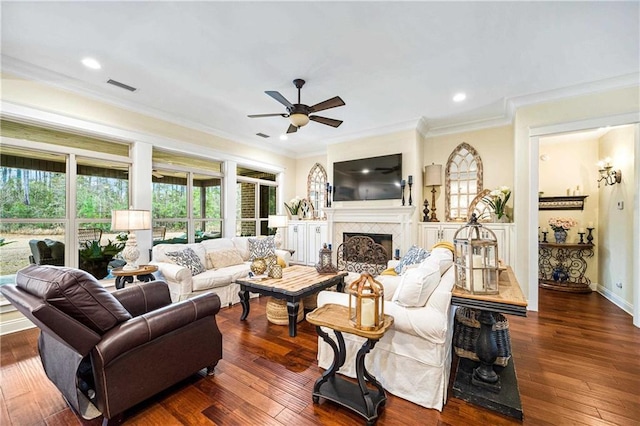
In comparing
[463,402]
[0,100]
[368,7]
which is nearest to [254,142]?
[0,100]

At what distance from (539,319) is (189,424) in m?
4.05

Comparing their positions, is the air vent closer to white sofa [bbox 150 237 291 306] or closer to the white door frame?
white sofa [bbox 150 237 291 306]

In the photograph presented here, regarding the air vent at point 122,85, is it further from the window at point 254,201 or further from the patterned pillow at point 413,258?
the patterned pillow at point 413,258

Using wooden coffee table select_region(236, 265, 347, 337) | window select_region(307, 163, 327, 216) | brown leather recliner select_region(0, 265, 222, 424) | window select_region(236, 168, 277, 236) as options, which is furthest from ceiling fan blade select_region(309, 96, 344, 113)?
window select_region(307, 163, 327, 216)

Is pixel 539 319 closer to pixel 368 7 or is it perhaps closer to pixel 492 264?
pixel 492 264

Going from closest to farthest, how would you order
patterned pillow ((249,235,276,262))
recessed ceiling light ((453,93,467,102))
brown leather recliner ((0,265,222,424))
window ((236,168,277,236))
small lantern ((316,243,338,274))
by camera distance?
brown leather recliner ((0,265,222,424))
small lantern ((316,243,338,274))
recessed ceiling light ((453,93,467,102))
patterned pillow ((249,235,276,262))
window ((236,168,277,236))

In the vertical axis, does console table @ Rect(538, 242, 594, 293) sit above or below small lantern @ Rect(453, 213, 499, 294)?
below

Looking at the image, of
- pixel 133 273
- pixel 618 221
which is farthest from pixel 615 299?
pixel 133 273

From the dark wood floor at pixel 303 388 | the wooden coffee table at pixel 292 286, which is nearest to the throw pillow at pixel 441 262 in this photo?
the dark wood floor at pixel 303 388

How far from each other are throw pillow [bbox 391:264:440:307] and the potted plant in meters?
4.04

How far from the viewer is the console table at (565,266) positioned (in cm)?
476

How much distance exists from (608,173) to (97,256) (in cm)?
784

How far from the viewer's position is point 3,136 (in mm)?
3125

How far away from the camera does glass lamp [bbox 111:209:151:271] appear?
3.26 metres
